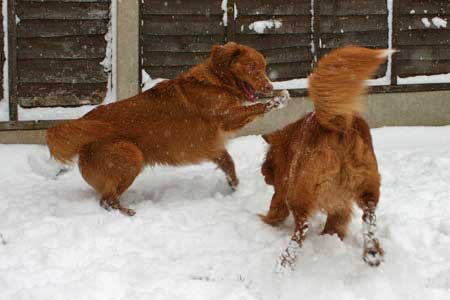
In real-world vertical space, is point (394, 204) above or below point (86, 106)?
below

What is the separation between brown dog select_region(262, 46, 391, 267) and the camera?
333 cm

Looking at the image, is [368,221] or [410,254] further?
[410,254]

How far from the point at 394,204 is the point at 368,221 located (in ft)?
4.10

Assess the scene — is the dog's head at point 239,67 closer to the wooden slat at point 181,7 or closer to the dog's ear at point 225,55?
the dog's ear at point 225,55

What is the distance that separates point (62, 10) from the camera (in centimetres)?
700

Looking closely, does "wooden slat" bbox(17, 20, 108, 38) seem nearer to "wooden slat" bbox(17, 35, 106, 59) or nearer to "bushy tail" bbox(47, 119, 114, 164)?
"wooden slat" bbox(17, 35, 106, 59)

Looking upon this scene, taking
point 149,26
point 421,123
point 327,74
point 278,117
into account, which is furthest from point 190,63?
point 327,74

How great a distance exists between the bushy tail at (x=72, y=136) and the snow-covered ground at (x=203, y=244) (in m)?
0.47

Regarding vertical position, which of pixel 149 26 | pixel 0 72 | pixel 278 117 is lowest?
pixel 278 117

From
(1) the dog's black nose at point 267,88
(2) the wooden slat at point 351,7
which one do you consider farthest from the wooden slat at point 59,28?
(2) the wooden slat at point 351,7

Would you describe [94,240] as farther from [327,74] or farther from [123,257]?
[327,74]

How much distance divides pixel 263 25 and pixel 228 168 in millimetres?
2741

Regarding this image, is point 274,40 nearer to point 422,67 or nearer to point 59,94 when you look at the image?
point 422,67

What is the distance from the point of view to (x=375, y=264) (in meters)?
3.63
